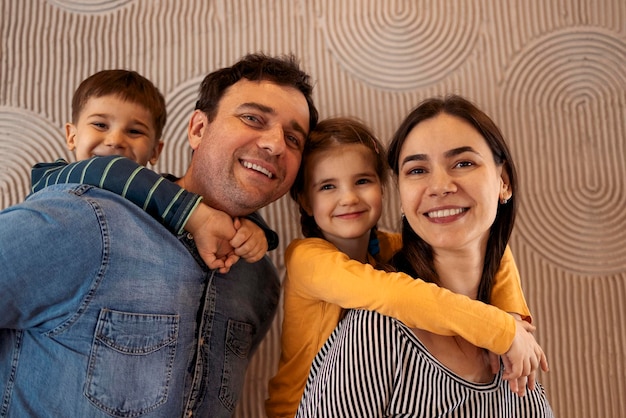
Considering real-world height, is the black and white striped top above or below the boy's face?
below

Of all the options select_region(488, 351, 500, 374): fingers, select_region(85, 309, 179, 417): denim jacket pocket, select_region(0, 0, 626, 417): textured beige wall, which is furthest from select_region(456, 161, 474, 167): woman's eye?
select_region(85, 309, 179, 417): denim jacket pocket

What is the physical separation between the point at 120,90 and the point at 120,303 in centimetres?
57

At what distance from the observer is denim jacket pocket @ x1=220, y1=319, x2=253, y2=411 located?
115 centimetres

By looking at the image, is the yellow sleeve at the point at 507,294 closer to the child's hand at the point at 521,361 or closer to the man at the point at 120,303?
the child's hand at the point at 521,361

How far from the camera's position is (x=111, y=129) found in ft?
4.30

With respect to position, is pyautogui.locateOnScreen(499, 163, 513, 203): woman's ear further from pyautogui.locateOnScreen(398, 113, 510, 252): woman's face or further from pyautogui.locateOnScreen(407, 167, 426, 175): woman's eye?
pyautogui.locateOnScreen(407, 167, 426, 175): woman's eye

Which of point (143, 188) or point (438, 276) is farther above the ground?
point (143, 188)

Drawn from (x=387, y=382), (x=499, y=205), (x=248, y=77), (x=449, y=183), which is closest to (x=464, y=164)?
(x=449, y=183)

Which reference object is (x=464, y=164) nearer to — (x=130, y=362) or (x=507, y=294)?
(x=507, y=294)

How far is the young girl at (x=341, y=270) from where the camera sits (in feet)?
3.29

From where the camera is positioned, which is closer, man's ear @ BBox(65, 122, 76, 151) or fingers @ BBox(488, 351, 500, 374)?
fingers @ BBox(488, 351, 500, 374)

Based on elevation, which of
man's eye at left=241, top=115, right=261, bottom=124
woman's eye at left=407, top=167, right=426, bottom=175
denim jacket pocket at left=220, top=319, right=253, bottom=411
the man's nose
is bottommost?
denim jacket pocket at left=220, top=319, right=253, bottom=411

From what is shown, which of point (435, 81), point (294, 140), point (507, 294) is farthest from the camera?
point (435, 81)

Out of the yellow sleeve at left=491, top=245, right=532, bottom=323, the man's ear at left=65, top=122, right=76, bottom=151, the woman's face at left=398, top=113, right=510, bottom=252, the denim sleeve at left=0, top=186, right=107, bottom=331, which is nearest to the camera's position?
the denim sleeve at left=0, top=186, right=107, bottom=331
